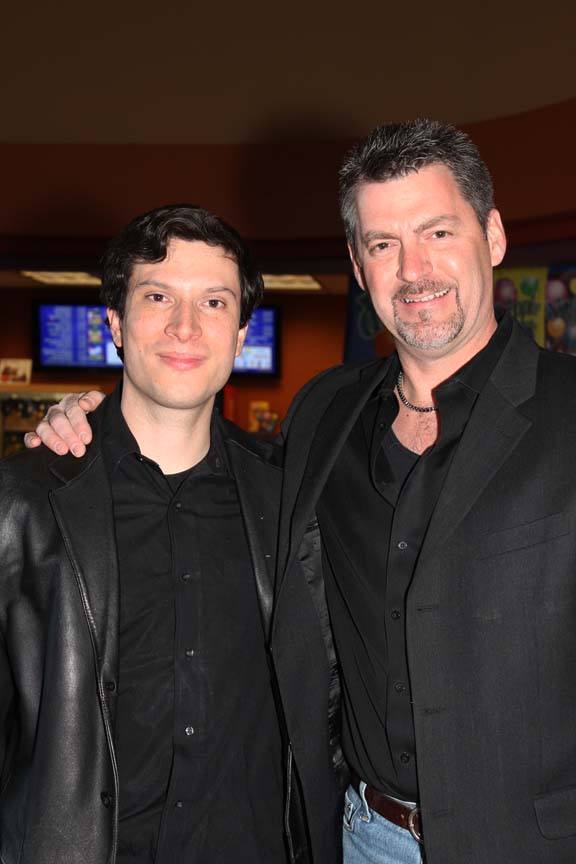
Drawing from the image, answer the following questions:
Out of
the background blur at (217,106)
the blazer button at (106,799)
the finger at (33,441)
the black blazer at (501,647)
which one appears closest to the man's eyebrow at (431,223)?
the black blazer at (501,647)

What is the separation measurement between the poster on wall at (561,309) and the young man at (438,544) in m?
3.04

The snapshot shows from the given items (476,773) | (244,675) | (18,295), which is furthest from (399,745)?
(18,295)

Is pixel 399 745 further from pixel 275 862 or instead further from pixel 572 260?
pixel 572 260

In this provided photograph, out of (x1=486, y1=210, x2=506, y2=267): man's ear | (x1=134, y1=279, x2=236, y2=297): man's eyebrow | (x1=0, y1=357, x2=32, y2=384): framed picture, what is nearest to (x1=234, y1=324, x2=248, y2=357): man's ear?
(x1=134, y1=279, x2=236, y2=297): man's eyebrow

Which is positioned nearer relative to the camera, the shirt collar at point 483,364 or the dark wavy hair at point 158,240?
the shirt collar at point 483,364

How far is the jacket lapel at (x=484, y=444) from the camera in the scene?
1609 mm

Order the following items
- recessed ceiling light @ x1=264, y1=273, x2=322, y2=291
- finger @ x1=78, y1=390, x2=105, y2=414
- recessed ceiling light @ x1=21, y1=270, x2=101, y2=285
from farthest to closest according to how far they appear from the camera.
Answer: recessed ceiling light @ x1=264, y1=273, x2=322, y2=291 → recessed ceiling light @ x1=21, y1=270, x2=101, y2=285 → finger @ x1=78, y1=390, x2=105, y2=414

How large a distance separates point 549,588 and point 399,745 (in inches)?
17.5

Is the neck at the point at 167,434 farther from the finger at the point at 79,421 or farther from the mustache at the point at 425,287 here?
the mustache at the point at 425,287

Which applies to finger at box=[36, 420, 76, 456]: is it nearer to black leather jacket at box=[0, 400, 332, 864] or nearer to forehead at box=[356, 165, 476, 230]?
black leather jacket at box=[0, 400, 332, 864]

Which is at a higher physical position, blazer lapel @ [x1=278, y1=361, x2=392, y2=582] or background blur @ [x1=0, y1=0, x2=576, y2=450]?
background blur @ [x1=0, y1=0, x2=576, y2=450]

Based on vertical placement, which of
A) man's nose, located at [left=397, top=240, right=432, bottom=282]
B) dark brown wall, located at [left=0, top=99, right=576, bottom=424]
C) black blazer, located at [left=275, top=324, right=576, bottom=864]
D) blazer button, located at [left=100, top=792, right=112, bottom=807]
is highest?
dark brown wall, located at [left=0, top=99, right=576, bottom=424]

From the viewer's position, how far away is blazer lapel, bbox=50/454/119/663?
1697 mm

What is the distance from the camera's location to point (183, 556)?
1814 millimetres
